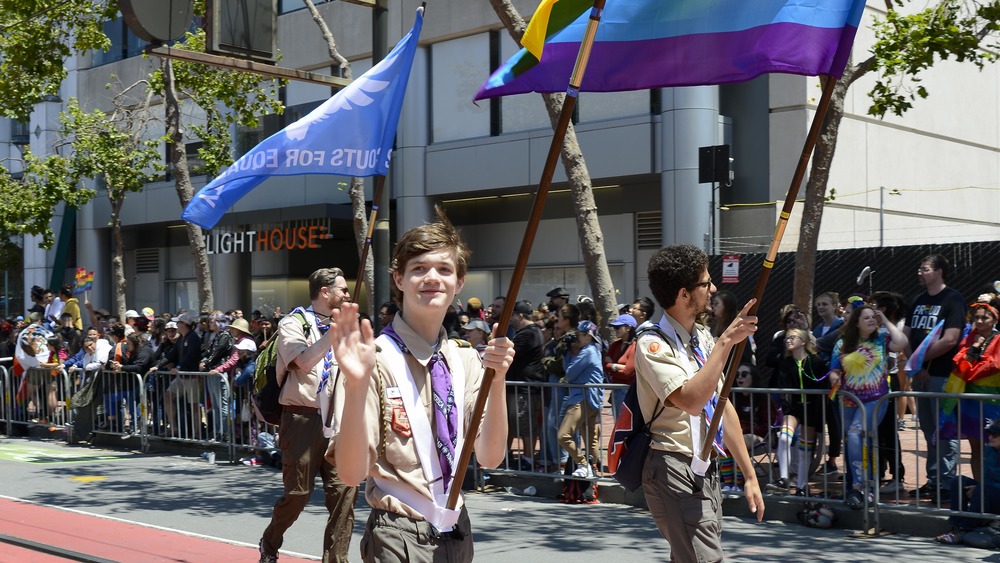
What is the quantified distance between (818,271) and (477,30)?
9087mm

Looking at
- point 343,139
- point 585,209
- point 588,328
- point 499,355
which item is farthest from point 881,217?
point 499,355

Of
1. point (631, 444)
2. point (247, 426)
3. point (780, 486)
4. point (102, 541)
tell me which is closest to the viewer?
point (631, 444)

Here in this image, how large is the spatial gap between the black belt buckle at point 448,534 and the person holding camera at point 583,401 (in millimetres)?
6401

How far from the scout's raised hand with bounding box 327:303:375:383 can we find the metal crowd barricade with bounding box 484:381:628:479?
7.14 meters

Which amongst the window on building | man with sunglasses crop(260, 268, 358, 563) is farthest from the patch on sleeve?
the window on building

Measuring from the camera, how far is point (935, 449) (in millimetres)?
8859

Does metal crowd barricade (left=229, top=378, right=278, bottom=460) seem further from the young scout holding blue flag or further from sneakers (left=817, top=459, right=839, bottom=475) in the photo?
the young scout holding blue flag

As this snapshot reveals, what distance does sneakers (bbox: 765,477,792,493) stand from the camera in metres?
9.26

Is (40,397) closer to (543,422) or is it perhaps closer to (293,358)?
(543,422)

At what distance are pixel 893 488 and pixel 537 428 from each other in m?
3.46

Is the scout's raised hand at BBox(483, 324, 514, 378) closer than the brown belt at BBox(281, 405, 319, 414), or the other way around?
the scout's raised hand at BBox(483, 324, 514, 378)

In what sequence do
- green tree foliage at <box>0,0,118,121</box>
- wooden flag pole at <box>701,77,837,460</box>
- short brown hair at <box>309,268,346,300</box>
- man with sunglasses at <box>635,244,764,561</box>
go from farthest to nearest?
1. green tree foliage at <box>0,0,118,121</box>
2. short brown hair at <box>309,268,346,300</box>
3. man with sunglasses at <box>635,244,764,561</box>
4. wooden flag pole at <box>701,77,837,460</box>

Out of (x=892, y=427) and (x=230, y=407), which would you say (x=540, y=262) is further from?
(x=892, y=427)

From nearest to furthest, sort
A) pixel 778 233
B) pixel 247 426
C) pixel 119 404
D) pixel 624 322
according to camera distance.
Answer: pixel 778 233, pixel 624 322, pixel 247 426, pixel 119 404
